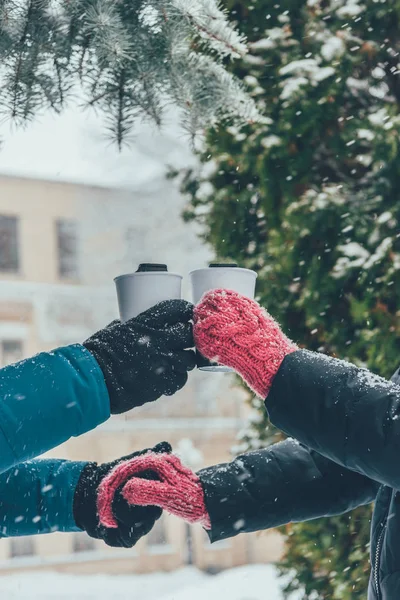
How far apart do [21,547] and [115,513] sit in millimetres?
10080

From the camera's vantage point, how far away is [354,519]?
282cm

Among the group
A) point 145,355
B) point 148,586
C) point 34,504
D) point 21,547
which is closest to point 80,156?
point 21,547

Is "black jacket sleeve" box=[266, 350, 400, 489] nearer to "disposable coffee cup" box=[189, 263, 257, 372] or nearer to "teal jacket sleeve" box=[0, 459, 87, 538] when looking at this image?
"disposable coffee cup" box=[189, 263, 257, 372]

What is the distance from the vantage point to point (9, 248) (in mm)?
12562

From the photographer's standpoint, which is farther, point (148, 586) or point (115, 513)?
point (148, 586)

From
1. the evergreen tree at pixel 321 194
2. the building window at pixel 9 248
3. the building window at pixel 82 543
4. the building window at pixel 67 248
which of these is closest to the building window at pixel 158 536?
the building window at pixel 82 543

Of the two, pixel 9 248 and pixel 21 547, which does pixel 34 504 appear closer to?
pixel 21 547

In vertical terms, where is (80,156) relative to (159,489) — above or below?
above

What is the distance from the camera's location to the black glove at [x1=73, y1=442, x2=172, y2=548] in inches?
61.2

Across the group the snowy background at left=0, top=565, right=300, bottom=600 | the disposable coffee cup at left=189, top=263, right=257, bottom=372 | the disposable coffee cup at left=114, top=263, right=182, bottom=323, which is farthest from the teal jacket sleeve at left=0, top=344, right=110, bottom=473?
the snowy background at left=0, top=565, right=300, bottom=600

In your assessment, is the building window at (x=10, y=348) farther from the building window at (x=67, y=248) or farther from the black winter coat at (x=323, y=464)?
the black winter coat at (x=323, y=464)

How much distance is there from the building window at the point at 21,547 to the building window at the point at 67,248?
4.34m

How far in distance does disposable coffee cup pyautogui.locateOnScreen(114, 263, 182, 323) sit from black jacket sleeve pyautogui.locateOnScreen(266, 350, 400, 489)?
290mm

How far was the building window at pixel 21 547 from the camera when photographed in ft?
35.0
